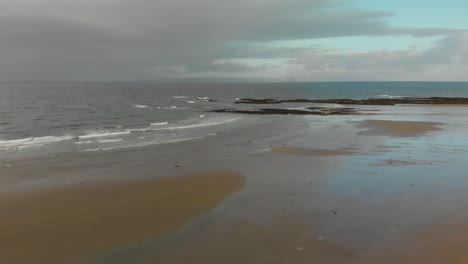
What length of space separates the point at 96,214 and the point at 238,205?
405cm

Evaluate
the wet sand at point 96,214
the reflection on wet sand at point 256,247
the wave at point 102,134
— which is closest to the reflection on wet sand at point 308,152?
the wet sand at point 96,214

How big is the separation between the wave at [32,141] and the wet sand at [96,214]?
11561 mm

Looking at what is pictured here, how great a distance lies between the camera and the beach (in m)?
6.77

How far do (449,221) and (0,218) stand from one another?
39.2ft

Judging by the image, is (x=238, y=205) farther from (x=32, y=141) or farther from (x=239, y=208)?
(x=32, y=141)

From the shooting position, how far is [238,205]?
9.58 meters

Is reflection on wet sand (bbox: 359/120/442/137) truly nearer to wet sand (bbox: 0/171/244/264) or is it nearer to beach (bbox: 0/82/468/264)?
beach (bbox: 0/82/468/264)

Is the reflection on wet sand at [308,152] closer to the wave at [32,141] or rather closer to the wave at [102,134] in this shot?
the wave at [102,134]

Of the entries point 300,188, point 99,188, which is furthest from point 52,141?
point 300,188

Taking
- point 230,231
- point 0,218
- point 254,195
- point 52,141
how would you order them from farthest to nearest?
point 52,141, point 254,195, point 0,218, point 230,231

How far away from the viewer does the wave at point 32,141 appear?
68.0 ft

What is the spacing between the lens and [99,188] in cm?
1138

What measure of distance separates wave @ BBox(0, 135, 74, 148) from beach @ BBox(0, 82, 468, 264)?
416cm

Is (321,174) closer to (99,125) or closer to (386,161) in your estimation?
(386,161)
